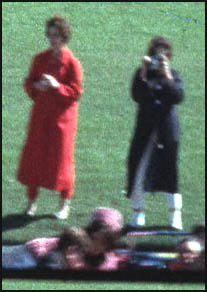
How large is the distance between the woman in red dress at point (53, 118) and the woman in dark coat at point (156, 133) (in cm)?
53

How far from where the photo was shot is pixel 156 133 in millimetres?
7172

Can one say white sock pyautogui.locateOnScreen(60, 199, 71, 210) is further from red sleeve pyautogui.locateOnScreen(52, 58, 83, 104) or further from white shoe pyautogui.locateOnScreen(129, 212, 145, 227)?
red sleeve pyautogui.locateOnScreen(52, 58, 83, 104)

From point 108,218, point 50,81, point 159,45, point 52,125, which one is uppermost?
point 159,45

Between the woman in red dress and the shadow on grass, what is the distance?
8cm

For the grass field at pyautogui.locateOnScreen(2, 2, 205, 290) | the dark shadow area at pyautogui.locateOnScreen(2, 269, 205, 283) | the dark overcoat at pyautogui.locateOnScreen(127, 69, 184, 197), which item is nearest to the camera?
the dark shadow area at pyautogui.locateOnScreen(2, 269, 205, 283)

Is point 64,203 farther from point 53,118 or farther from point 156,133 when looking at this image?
point 156,133

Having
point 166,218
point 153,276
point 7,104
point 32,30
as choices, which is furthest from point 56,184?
point 32,30

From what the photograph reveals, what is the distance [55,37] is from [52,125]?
75cm

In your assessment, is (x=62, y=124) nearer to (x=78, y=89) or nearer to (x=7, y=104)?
(x=78, y=89)

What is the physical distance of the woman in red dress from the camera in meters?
7.13

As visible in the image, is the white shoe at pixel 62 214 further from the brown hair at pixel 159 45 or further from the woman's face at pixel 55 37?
the brown hair at pixel 159 45

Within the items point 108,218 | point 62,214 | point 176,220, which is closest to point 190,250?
point 108,218

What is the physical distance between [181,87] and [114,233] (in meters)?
1.38

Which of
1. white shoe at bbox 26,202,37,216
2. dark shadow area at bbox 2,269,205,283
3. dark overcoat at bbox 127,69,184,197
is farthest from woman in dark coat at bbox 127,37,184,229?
dark shadow area at bbox 2,269,205,283
